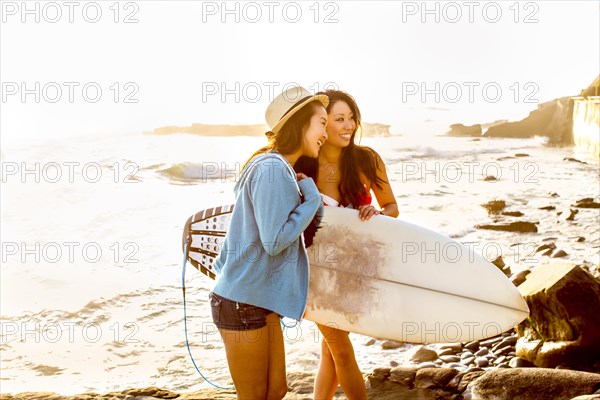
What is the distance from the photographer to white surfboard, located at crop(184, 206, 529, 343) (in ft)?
10.1

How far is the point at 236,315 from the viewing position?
6.82 feet

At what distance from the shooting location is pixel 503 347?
442cm

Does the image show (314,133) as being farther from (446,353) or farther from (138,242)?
(138,242)

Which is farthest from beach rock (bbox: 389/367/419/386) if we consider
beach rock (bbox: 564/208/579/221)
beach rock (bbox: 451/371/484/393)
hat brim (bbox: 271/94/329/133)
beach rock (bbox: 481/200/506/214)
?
beach rock (bbox: 481/200/506/214)

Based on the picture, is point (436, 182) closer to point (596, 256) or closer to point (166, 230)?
point (166, 230)

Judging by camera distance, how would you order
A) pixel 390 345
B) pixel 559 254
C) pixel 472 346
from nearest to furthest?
pixel 472 346, pixel 390 345, pixel 559 254

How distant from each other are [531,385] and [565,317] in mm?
1057

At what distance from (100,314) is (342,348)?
5089 millimetres

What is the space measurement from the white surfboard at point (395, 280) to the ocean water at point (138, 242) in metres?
1.45

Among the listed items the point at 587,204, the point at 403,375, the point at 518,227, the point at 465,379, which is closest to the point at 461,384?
the point at 465,379

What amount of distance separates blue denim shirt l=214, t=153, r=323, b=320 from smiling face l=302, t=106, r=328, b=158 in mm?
189

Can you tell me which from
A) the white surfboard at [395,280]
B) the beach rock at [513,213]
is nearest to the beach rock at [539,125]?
the beach rock at [513,213]

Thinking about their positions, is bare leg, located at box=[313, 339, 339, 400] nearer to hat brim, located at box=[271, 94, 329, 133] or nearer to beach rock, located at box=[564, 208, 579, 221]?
hat brim, located at box=[271, 94, 329, 133]

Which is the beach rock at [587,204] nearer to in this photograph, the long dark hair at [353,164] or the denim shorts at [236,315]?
the long dark hair at [353,164]
